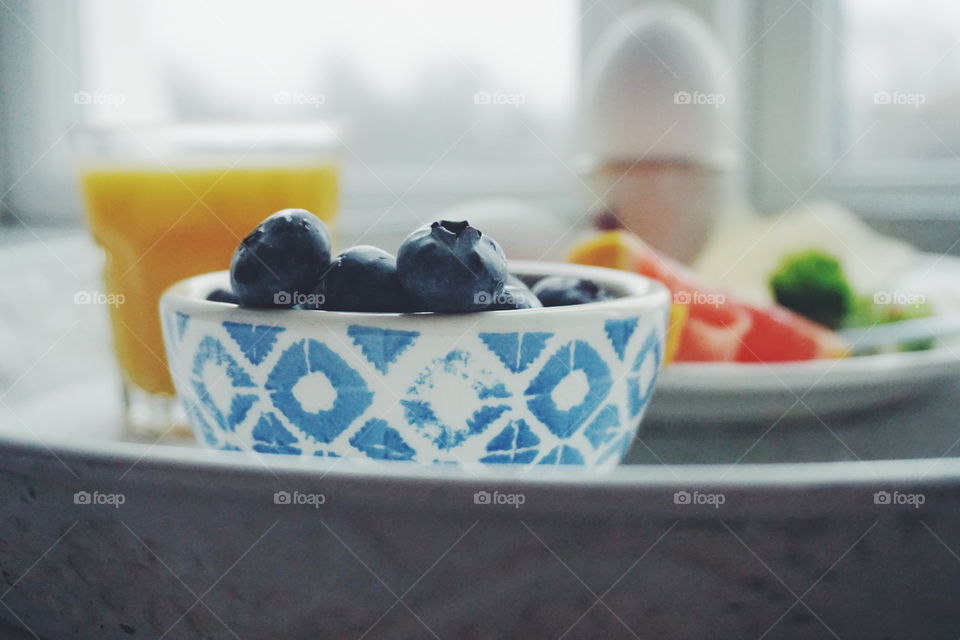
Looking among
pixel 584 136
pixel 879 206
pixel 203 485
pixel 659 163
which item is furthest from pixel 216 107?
pixel 203 485

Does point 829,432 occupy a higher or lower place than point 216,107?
lower

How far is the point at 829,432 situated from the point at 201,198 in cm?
48

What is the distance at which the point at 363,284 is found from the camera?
40 cm

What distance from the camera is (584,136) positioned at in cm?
94

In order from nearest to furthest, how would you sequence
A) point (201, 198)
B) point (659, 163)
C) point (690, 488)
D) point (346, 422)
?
1. point (690, 488)
2. point (346, 422)
3. point (201, 198)
4. point (659, 163)

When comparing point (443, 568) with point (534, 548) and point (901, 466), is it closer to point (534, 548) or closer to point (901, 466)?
point (534, 548)
